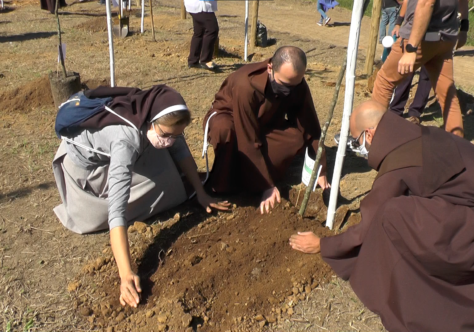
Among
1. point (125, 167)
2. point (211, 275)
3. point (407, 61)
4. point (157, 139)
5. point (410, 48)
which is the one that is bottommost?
point (211, 275)

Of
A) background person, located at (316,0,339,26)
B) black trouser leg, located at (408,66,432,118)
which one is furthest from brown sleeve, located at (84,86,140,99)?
background person, located at (316,0,339,26)

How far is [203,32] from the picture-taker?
25.5 ft

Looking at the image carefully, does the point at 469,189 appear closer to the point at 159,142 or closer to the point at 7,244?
the point at 159,142

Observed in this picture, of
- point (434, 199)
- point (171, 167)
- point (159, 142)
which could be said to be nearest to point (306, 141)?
point (171, 167)

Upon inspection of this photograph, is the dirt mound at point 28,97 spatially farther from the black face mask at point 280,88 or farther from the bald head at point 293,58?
the bald head at point 293,58

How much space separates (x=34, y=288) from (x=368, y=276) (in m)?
1.99

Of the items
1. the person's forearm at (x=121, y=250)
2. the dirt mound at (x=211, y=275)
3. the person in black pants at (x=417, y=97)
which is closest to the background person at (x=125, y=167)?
Answer: the person's forearm at (x=121, y=250)

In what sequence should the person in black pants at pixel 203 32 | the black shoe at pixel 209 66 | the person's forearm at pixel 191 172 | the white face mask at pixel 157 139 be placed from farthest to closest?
→ the black shoe at pixel 209 66 < the person in black pants at pixel 203 32 < the person's forearm at pixel 191 172 < the white face mask at pixel 157 139

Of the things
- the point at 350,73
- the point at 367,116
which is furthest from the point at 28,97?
the point at 367,116

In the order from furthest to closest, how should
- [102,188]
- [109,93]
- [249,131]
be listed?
[249,131] < [102,188] < [109,93]

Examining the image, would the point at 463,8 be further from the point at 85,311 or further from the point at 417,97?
the point at 85,311

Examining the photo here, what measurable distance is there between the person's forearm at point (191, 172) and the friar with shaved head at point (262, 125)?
0.29m

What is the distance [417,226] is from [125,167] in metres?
1.63

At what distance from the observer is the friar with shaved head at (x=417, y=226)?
2.28 metres
